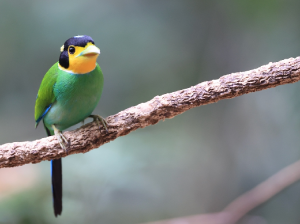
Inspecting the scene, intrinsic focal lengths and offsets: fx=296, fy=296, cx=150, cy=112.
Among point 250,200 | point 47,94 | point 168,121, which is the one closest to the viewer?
point 47,94

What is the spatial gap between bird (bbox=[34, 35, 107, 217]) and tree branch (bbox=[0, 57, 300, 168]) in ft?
0.20

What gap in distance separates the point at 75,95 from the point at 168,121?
1.75m

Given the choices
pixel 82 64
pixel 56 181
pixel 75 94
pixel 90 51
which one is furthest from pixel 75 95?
pixel 56 181

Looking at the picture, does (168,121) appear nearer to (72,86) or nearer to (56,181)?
(56,181)

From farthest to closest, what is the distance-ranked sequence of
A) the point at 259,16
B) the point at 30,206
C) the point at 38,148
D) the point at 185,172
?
1. the point at 185,172
2. the point at 259,16
3. the point at 30,206
4. the point at 38,148

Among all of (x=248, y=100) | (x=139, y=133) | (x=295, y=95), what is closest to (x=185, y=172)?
(x=139, y=133)

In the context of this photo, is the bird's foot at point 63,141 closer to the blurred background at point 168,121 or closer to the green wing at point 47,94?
the green wing at point 47,94

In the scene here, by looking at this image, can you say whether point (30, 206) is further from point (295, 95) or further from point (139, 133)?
point (295, 95)

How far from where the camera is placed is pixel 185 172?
319 centimetres

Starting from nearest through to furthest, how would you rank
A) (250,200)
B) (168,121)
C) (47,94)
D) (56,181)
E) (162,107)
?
(162,107)
(47,94)
(56,181)
(250,200)
(168,121)

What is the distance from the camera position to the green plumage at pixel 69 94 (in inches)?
65.4

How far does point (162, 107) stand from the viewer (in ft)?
4.92

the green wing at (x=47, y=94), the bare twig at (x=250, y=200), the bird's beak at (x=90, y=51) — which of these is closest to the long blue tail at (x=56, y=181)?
the green wing at (x=47, y=94)

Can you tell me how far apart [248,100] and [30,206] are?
2.33m
